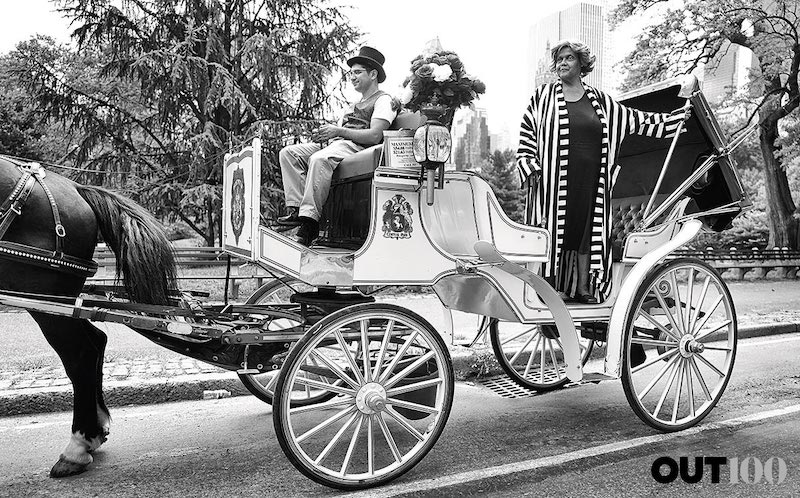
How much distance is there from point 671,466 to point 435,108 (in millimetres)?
2464

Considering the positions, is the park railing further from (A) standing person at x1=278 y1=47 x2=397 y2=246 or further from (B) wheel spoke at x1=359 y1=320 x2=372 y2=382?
(B) wheel spoke at x1=359 y1=320 x2=372 y2=382

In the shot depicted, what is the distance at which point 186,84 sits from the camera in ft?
38.3

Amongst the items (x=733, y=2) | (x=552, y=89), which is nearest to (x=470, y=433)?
(x=552, y=89)

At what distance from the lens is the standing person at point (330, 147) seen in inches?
157

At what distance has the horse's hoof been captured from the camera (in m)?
3.49

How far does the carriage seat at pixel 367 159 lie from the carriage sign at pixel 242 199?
1.92 feet

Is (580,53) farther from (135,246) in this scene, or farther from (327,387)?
(135,246)

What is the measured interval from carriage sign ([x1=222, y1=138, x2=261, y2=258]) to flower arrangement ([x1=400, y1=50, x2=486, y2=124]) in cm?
102

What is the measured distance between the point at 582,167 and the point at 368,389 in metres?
2.24

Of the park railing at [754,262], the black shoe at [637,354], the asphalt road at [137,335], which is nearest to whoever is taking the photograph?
the black shoe at [637,354]

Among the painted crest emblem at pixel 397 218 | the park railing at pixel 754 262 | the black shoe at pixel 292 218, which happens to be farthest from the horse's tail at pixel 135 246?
the park railing at pixel 754 262

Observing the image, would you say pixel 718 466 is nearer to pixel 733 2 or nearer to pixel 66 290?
pixel 66 290

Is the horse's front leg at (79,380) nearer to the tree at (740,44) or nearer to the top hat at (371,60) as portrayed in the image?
the top hat at (371,60)

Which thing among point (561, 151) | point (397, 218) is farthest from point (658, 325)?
point (397, 218)
